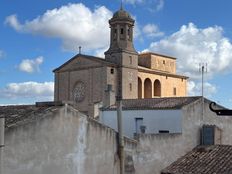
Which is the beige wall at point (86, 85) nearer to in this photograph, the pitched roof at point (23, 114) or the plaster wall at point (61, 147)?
the plaster wall at point (61, 147)

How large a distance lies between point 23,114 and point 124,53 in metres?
45.6

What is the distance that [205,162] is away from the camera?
914 inches

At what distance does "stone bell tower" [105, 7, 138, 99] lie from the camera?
58938mm

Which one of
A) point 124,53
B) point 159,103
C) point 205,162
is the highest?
point 124,53

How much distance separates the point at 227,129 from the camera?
30.9 meters

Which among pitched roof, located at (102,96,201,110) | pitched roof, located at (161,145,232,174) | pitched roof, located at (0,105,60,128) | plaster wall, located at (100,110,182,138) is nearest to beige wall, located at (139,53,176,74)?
pitched roof, located at (102,96,201,110)

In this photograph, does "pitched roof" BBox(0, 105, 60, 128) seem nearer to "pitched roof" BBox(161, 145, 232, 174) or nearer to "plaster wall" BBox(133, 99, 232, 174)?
"plaster wall" BBox(133, 99, 232, 174)

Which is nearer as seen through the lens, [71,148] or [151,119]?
[71,148]

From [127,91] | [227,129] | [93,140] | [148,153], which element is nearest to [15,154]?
[93,140]

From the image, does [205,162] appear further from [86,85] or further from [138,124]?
[86,85]

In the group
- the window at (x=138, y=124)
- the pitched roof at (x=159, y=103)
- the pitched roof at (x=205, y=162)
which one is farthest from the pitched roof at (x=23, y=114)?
the window at (x=138, y=124)

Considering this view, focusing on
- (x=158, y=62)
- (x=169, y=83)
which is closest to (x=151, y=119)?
(x=169, y=83)

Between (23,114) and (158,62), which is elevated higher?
(158,62)

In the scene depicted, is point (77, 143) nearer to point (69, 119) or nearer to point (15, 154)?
point (69, 119)
